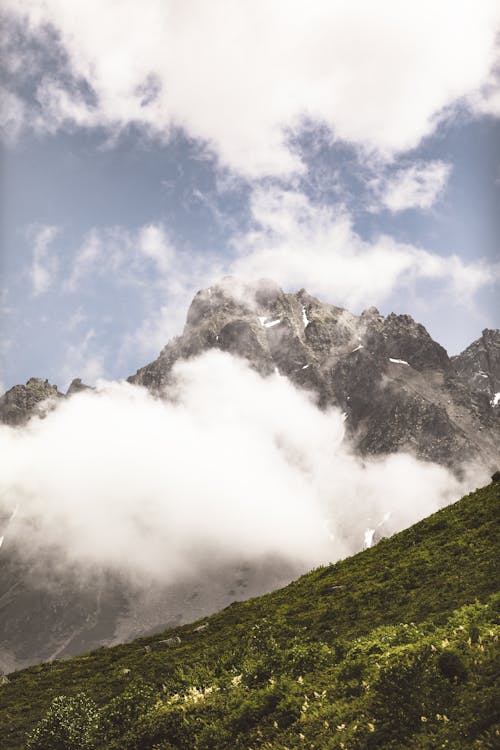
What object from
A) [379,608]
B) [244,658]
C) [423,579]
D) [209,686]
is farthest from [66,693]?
[423,579]

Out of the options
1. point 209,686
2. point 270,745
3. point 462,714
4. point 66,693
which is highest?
point 66,693

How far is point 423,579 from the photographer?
3725cm

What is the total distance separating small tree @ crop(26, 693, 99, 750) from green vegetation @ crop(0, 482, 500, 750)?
8 cm

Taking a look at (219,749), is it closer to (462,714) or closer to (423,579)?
(462,714)

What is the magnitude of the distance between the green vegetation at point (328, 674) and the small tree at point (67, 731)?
8 centimetres

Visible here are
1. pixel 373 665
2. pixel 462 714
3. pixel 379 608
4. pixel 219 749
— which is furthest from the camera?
pixel 379 608

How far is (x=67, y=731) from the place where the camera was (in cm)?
2433

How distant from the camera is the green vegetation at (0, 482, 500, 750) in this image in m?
16.4

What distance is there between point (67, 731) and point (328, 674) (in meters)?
12.1

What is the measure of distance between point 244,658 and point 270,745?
14505 millimetres

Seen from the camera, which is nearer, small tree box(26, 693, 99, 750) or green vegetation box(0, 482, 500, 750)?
green vegetation box(0, 482, 500, 750)

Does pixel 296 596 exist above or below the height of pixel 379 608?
above

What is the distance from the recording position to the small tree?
2395 cm

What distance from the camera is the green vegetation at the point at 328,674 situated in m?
16.4
